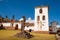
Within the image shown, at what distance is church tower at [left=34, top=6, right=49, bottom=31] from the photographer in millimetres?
42219

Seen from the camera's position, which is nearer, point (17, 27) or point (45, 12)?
point (45, 12)

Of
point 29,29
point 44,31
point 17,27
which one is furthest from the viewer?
point 17,27

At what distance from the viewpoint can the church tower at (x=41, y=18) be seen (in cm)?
4222

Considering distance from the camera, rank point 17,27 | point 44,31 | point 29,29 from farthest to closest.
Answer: point 17,27 → point 29,29 → point 44,31

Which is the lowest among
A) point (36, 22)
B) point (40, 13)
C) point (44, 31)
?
point (44, 31)

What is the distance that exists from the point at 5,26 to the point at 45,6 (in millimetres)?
20360

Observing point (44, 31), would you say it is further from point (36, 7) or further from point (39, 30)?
point (36, 7)

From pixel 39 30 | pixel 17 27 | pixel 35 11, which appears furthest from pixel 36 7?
pixel 17 27

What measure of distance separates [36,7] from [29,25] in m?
10.1

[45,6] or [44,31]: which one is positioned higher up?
[45,6]

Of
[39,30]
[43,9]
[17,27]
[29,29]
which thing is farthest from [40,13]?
[17,27]

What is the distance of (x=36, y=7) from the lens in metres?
43.4

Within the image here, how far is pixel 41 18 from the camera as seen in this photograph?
1688 inches

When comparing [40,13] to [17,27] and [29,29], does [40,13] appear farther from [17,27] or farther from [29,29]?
[17,27]
